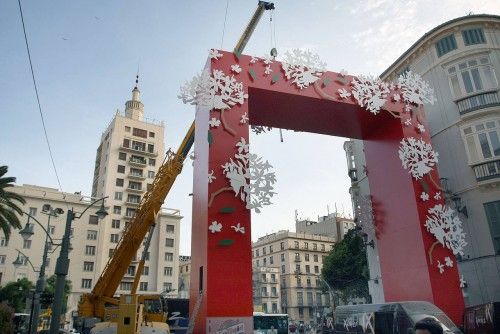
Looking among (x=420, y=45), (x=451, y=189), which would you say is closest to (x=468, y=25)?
(x=420, y=45)

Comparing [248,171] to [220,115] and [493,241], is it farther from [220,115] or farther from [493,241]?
[493,241]

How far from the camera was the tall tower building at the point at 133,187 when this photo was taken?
61.0 meters

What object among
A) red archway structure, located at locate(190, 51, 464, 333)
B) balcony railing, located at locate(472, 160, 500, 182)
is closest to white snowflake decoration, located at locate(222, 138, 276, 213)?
red archway structure, located at locate(190, 51, 464, 333)

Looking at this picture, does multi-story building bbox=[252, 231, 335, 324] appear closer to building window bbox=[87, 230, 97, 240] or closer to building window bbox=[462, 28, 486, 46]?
building window bbox=[87, 230, 97, 240]

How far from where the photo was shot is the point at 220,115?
14812mm

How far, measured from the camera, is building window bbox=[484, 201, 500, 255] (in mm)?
19603

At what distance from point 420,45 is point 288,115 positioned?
12506 millimetres

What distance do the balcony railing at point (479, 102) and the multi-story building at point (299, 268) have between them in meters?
61.2

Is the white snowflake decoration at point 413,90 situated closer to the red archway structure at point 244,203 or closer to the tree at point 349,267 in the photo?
the red archway structure at point 244,203

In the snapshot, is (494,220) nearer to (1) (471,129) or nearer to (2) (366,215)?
(1) (471,129)

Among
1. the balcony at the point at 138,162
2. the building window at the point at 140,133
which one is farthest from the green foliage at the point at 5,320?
the building window at the point at 140,133

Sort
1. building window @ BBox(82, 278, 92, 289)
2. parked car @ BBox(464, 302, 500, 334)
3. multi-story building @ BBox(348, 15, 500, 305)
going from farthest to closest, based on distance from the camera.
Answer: building window @ BBox(82, 278, 92, 289)
multi-story building @ BBox(348, 15, 500, 305)
parked car @ BBox(464, 302, 500, 334)

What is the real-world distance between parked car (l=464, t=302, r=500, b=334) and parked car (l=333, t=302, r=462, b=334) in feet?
4.80

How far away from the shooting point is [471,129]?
71.0ft
